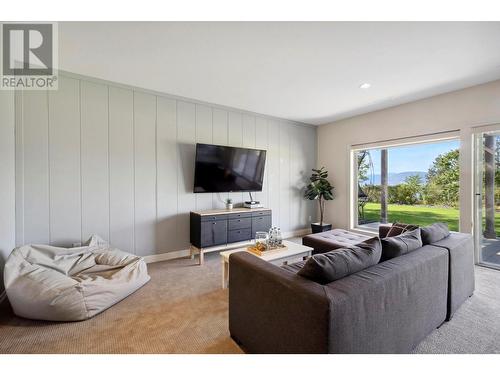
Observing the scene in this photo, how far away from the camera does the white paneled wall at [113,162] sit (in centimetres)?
260

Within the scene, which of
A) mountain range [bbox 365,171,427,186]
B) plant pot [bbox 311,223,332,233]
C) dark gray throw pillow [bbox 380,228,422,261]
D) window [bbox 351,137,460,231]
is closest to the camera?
dark gray throw pillow [bbox 380,228,422,261]

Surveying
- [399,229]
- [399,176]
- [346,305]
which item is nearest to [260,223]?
[399,229]

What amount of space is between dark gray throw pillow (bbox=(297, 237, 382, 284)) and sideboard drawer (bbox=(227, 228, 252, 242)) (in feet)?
7.35

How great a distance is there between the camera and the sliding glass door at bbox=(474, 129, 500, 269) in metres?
3.04

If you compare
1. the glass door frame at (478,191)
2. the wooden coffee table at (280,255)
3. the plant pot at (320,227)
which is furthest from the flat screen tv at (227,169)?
the glass door frame at (478,191)

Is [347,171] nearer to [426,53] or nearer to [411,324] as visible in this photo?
[426,53]

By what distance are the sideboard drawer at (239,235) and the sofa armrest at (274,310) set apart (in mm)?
1840

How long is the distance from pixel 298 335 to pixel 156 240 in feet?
9.10

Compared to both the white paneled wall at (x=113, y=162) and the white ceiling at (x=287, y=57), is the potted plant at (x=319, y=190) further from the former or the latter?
the white ceiling at (x=287, y=57)

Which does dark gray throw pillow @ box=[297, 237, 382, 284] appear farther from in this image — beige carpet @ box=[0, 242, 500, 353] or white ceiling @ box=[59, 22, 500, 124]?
white ceiling @ box=[59, 22, 500, 124]

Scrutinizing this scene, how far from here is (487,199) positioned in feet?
10.2

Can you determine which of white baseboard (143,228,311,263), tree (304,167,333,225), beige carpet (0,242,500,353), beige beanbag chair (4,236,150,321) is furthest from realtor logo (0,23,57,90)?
tree (304,167,333,225)

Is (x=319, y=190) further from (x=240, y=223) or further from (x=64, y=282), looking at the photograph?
(x=64, y=282)
